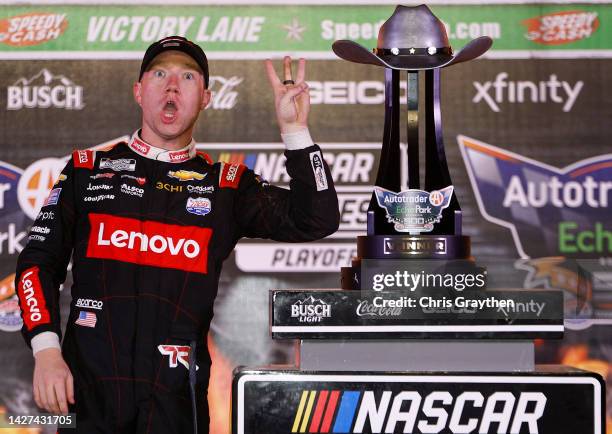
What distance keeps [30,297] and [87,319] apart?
133mm

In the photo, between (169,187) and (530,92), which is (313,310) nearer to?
(169,187)

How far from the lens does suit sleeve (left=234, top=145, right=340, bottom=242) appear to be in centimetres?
181

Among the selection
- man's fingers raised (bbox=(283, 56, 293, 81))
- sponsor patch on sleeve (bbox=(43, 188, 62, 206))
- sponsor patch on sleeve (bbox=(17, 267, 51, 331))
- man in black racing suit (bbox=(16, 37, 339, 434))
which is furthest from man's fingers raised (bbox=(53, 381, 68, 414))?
man's fingers raised (bbox=(283, 56, 293, 81))

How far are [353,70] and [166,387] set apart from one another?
1555 millimetres

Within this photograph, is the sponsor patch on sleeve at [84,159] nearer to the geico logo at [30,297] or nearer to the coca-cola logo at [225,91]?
the geico logo at [30,297]

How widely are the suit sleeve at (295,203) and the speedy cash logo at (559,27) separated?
55.5 inches

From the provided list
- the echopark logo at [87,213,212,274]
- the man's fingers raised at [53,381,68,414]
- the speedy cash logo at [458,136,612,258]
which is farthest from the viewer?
the speedy cash logo at [458,136,612,258]

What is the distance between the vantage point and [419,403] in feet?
4.58

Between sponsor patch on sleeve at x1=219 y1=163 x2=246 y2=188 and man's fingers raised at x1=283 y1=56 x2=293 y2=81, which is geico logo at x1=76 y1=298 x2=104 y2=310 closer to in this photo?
sponsor patch on sleeve at x1=219 y1=163 x2=246 y2=188

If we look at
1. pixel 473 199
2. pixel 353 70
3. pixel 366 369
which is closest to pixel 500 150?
pixel 473 199

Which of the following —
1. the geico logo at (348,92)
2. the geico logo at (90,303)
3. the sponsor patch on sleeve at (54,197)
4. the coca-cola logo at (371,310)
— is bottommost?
the geico logo at (90,303)

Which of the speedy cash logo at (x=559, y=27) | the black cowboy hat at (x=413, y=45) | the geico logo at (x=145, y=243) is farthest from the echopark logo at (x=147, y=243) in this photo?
the speedy cash logo at (x=559, y=27)

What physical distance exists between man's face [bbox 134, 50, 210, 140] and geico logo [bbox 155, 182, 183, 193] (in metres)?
0.13

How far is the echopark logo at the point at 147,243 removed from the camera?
6.32ft
